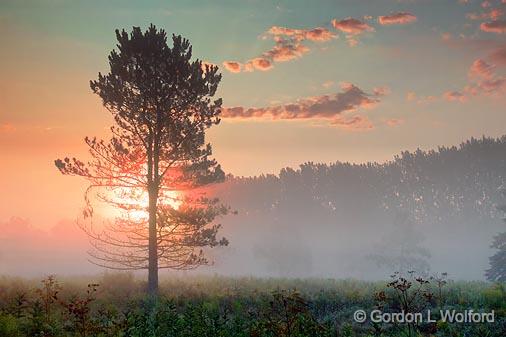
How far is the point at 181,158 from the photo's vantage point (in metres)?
19.9

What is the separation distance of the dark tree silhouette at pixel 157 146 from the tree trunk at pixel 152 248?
42mm

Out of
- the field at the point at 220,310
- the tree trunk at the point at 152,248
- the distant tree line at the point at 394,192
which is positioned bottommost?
the field at the point at 220,310

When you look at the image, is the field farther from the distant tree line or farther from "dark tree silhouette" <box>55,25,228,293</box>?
the distant tree line

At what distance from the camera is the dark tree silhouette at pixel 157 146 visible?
1881 centimetres

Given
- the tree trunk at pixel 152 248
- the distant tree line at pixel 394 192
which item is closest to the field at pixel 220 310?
the tree trunk at pixel 152 248

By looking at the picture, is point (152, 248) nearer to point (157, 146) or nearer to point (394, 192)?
point (157, 146)

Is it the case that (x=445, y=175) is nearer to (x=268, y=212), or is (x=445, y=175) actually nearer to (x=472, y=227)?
(x=472, y=227)

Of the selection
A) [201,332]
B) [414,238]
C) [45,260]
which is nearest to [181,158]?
[201,332]

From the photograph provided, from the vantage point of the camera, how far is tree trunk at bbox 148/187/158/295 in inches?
748

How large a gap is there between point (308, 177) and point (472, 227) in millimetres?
29250

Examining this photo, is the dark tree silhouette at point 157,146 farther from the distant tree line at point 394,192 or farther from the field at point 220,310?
the distant tree line at point 394,192

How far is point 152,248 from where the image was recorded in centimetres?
1930

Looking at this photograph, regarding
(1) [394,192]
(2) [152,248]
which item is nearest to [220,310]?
(2) [152,248]

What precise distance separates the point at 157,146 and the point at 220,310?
8329 millimetres
